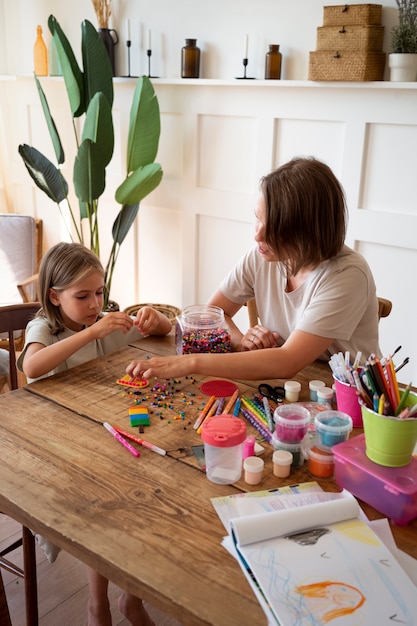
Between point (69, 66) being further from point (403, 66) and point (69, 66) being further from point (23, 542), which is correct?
point (23, 542)

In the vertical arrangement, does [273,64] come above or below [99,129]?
above

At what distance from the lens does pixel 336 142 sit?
8.74 feet

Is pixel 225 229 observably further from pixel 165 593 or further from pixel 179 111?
pixel 165 593

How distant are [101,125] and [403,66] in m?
1.39

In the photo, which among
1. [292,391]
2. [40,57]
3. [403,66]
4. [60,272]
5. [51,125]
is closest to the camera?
[292,391]

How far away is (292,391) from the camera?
4.60 feet

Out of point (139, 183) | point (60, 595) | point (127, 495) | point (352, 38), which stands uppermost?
point (352, 38)

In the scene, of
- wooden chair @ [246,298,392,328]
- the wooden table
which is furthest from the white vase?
the wooden table

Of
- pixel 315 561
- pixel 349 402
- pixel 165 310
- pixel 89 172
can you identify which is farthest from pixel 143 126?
pixel 315 561

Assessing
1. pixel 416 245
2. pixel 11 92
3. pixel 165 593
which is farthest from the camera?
pixel 11 92

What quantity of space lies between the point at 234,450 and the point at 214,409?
24 cm

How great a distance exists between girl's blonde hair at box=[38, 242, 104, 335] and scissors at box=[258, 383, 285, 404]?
0.62 m

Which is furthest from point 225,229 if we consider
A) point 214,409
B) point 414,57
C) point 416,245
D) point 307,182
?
A: point 214,409

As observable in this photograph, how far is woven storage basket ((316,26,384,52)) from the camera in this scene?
7.77 ft
